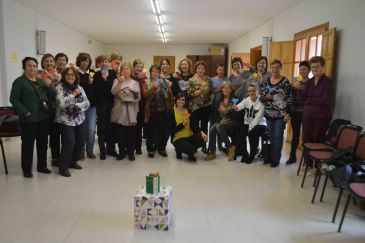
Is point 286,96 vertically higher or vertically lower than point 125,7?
lower

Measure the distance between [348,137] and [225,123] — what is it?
1.67 m

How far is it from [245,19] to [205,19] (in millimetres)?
943

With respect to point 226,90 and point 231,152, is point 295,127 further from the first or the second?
point 226,90

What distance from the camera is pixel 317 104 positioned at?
146 inches

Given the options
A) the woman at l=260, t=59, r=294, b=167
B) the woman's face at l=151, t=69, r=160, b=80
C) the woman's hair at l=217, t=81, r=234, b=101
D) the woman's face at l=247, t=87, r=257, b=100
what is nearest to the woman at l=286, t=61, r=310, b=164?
the woman at l=260, t=59, r=294, b=167

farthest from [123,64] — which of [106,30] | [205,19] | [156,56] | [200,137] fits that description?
[156,56]

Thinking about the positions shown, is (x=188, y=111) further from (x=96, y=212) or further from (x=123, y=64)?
(x=96, y=212)

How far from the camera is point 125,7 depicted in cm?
618

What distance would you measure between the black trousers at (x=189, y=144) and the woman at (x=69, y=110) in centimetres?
136

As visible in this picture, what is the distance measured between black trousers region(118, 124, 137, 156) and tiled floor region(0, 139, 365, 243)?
0.96 ft

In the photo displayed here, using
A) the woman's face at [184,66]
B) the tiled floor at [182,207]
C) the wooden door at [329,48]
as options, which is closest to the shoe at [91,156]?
the tiled floor at [182,207]

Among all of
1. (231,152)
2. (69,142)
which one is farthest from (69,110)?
(231,152)

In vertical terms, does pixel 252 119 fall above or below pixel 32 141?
A: above

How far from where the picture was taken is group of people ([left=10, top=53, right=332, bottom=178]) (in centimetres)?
357
